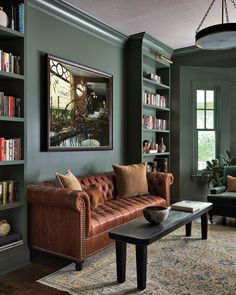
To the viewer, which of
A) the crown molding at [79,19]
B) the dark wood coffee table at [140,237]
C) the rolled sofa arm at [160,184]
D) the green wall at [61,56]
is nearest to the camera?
the dark wood coffee table at [140,237]

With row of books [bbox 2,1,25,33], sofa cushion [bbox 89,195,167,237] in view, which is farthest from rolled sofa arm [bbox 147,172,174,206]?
row of books [bbox 2,1,25,33]

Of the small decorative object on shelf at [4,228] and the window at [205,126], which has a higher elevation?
the window at [205,126]

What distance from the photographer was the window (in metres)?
6.31

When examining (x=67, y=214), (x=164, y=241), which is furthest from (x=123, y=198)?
(x=67, y=214)

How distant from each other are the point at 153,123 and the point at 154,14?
2099 millimetres

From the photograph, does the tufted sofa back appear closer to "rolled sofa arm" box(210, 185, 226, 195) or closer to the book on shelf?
the book on shelf

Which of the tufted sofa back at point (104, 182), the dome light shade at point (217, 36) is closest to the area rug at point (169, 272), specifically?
the tufted sofa back at point (104, 182)

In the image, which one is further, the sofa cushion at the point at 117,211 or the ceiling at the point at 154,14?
the ceiling at the point at 154,14

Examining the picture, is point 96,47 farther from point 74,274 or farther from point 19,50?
point 74,274

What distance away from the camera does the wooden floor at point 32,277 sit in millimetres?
2525

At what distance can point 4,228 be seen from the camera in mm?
3031

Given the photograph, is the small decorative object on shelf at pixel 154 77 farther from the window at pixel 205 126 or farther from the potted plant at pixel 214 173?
the potted plant at pixel 214 173

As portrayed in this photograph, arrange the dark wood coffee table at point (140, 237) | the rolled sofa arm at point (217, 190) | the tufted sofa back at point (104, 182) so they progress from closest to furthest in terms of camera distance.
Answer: the dark wood coffee table at point (140, 237)
the tufted sofa back at point (104, 182)
the rolled sofa arm at point (217, 190)

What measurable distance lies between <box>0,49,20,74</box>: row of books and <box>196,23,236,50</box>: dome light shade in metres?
1.91
